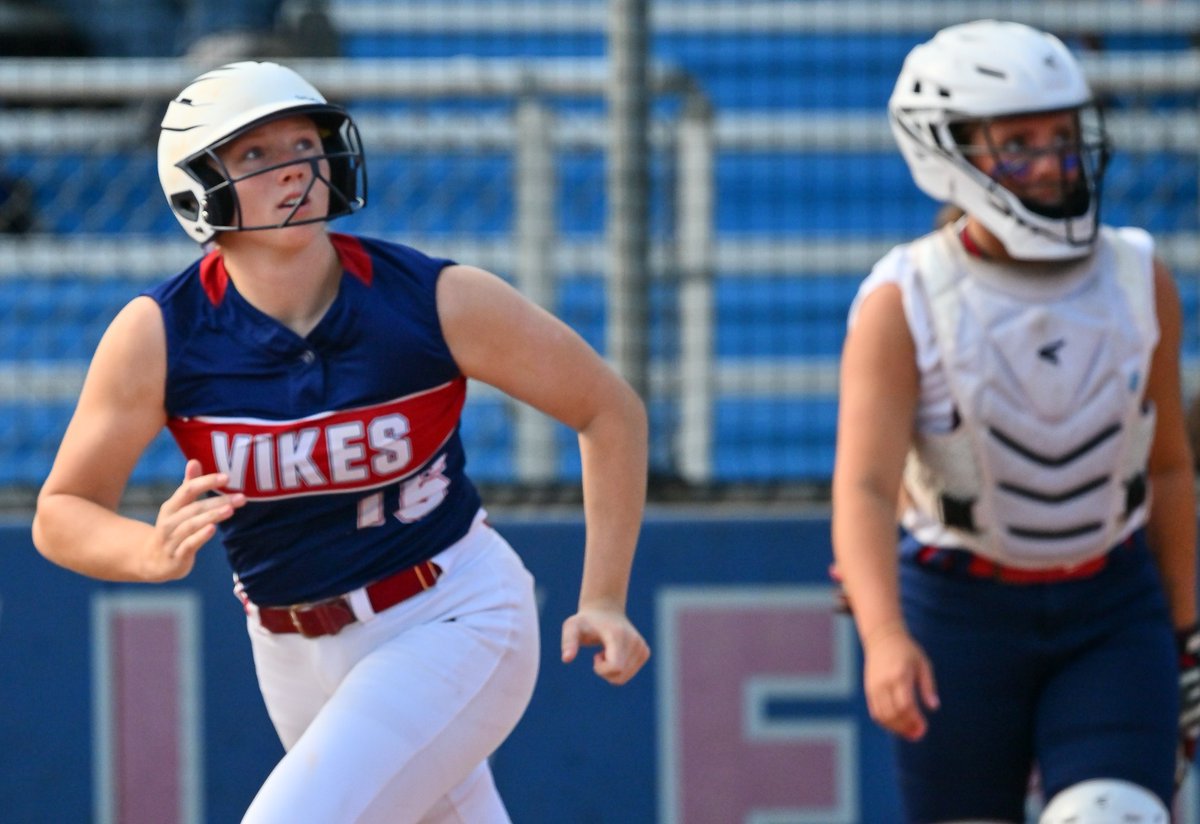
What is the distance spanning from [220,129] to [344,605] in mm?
823

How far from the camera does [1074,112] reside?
11.4 feet

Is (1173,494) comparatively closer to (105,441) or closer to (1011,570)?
(1011,570)

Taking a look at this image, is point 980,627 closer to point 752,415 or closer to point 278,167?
point 278,167

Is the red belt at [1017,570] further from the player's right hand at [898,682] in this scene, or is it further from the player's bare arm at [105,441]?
the player's bare arm at [105,441]

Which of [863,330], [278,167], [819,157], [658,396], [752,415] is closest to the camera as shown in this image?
[278,167]

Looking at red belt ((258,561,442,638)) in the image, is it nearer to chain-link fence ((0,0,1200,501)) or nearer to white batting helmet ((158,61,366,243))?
white batting helmet ((158,61,366,243))

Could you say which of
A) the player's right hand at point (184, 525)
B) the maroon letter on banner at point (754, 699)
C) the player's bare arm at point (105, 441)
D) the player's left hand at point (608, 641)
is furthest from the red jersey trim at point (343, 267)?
the maroon letter on banner at point (754, 699)

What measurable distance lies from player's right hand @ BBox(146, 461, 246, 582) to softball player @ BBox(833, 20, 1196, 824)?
1140mm

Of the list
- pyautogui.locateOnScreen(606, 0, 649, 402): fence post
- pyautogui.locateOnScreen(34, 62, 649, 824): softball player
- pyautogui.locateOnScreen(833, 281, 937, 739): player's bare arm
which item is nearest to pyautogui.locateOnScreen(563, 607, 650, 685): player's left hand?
pyautogui.locateOnScreen(34, 62, 649, 824): softball player

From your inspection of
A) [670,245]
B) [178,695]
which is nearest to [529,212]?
[670,245]

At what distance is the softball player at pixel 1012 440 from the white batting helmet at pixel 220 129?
1.06 metres

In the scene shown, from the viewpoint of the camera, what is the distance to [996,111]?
342cm

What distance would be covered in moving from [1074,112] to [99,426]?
1.86m

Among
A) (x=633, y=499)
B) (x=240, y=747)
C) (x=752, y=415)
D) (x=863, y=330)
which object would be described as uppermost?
(x=863, y=330)
